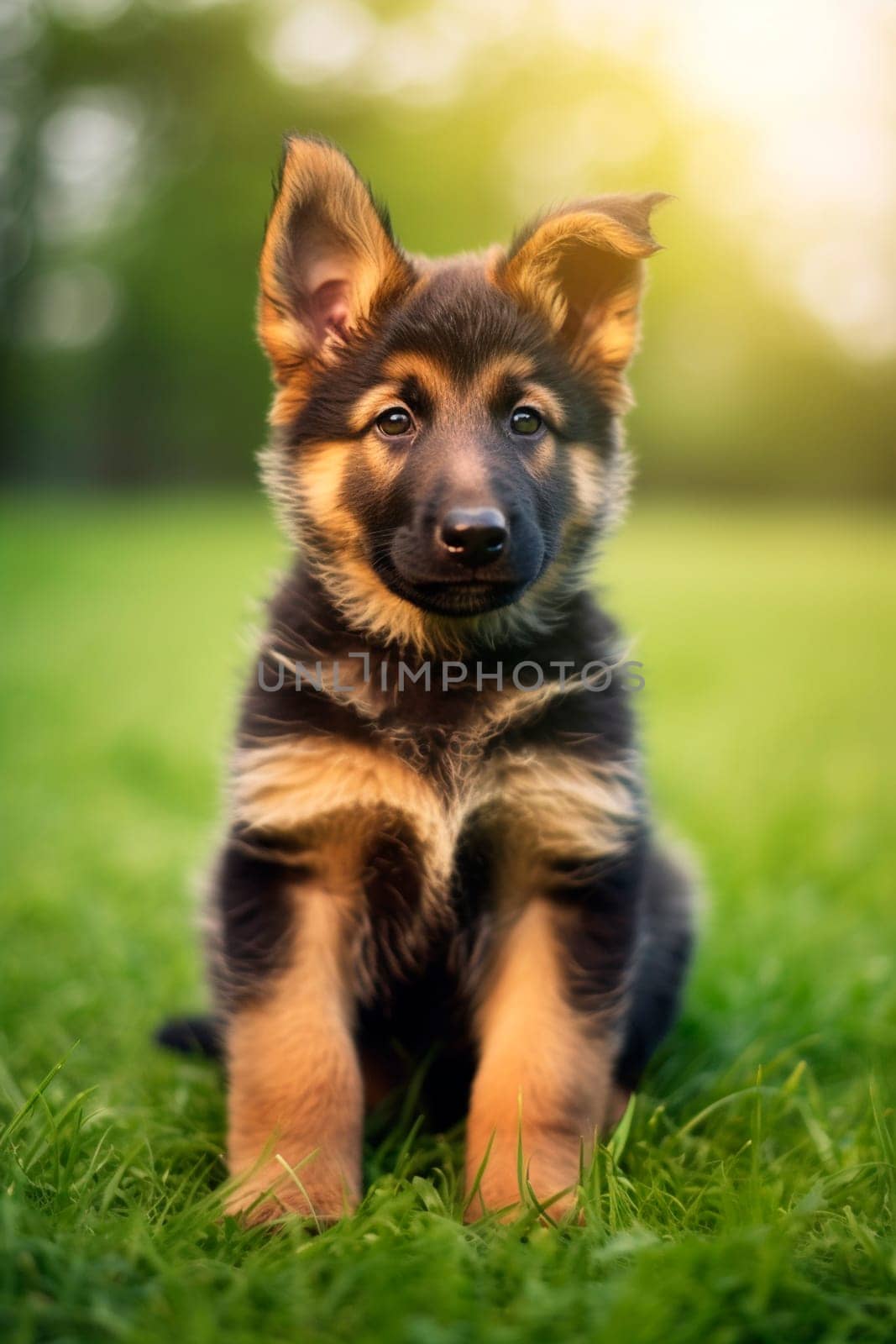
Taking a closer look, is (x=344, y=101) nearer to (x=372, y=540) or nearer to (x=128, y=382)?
(x=128, y=382)

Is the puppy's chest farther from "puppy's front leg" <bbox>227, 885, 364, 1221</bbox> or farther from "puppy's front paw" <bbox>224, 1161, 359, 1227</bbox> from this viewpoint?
"puppy's front paw" <bbox>224, 1161, 359, 1227</bbox>

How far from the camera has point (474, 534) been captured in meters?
2.51

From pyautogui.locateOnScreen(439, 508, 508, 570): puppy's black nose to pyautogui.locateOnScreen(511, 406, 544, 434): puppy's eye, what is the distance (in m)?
0.41

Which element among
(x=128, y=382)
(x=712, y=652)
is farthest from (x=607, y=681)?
(x=128, y=382)

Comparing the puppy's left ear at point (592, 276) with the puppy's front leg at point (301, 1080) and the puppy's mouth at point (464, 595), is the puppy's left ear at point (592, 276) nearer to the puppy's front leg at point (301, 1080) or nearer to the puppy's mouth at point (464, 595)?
the puppy's mouth at point (464, 595)

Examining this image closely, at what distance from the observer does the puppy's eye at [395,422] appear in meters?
2.83

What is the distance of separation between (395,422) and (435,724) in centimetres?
70

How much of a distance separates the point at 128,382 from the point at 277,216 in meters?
22.9

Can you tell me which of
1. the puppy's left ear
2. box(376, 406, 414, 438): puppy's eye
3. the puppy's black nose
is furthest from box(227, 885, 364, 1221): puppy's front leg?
the puppy's left ear

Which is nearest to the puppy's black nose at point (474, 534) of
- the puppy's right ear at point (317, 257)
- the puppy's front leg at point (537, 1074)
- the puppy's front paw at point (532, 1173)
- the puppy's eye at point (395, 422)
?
the puppy's eye at point (395, 422)

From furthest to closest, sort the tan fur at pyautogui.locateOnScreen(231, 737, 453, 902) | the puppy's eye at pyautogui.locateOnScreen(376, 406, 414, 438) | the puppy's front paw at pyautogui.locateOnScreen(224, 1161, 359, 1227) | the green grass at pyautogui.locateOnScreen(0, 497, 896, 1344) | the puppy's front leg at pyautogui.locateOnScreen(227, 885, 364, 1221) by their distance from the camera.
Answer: the puppy's eye at pyautogui.locateOnScreen(376, 406, 414, 438), the tan fur at pyautogui.locateOnScreen(231, 737, 453, 902), the puppy's front leg at pyautogui.locateOnScreen(227, 885, 364, 1221), the puppy's front paw at pyautogui.locateOnScreen(224, 1161, 359, 1227), the green grass at pyautogui.locateOnScreen(0, 497, 896, 1344)

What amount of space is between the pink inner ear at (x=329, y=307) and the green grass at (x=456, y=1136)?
67 centimetres

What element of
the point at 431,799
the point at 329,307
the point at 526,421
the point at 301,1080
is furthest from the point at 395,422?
the point at 301,1080

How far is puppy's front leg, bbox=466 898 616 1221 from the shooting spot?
259 centimetres
